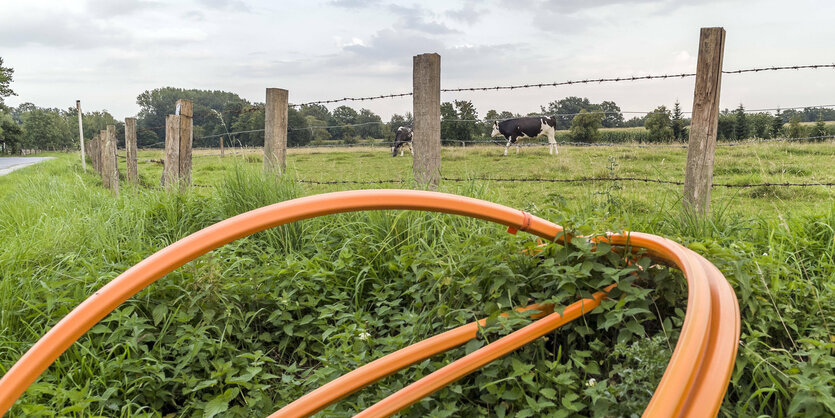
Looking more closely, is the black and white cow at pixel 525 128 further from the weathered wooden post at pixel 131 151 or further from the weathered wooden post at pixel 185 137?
the weathered wooden post at pixel 185 137

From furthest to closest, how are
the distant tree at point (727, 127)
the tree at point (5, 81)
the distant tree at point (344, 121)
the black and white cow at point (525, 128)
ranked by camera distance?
the tree at point (5, 81) < the black and white cow at point (525, 128) < the distant tree at point (727, 127) < the distant tree at point (344, 121)

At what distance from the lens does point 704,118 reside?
3.56 meters

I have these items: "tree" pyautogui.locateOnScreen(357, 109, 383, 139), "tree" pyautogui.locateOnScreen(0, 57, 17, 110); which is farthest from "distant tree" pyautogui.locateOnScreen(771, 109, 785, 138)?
"tree" pyautogui.locateOnScreen(0, 57, 17, 110)

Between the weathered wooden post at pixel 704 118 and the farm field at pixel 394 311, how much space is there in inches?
6.6

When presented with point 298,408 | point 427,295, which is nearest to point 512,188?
point 427,295

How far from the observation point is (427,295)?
2.66 m

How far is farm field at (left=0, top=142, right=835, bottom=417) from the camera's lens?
205 centimetres

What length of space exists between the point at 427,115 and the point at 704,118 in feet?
6.19

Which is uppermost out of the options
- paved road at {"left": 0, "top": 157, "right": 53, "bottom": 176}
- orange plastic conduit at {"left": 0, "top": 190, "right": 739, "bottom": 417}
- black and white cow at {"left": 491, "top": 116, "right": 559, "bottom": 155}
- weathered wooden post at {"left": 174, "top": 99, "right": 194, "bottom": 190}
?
black and white cow at {"left": 491, "top": 116, "right": 559, "bottom": 155}

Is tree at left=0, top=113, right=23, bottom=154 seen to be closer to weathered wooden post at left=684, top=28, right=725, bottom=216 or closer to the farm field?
the farm field

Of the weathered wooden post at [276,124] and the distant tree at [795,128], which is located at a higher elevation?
the distant tree at [795,128]

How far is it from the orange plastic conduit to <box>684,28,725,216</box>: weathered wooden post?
5.71 ft

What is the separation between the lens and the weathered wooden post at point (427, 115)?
3.98m

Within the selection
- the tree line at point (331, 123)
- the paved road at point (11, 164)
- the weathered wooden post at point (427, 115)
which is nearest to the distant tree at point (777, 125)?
the tree line at point (331, 123)
